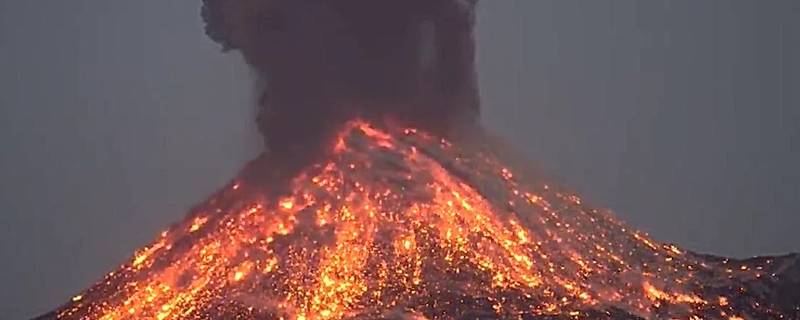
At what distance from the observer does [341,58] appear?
42.8 metres

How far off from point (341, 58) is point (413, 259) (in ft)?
27.3

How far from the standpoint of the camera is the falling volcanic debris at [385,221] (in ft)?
124

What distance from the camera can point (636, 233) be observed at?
154ft

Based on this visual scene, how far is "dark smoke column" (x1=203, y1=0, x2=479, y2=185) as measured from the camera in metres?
42.5

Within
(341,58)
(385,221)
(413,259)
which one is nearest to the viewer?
A: (413,259)

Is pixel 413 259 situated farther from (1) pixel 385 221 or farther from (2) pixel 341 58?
(2) pixel 341 58

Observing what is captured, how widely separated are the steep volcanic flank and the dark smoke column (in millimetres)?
950

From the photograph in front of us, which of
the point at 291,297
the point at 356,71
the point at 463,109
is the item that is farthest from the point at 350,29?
the point at 291,297

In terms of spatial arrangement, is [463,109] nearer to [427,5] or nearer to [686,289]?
[427,5]

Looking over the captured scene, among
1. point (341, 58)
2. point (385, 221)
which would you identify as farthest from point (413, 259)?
point (341, 58)

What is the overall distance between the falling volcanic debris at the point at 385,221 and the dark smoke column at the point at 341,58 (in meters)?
0.06

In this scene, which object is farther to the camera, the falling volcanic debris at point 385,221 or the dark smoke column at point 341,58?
the dark smoke column at point 341,58

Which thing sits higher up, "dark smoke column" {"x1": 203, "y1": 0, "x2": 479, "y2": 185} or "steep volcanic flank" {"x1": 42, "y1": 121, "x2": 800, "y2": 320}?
"dark smoke column" {"x1": 203, "y1": 0, "x2": 479, "y2": 185}

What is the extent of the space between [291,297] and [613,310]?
982 cm
